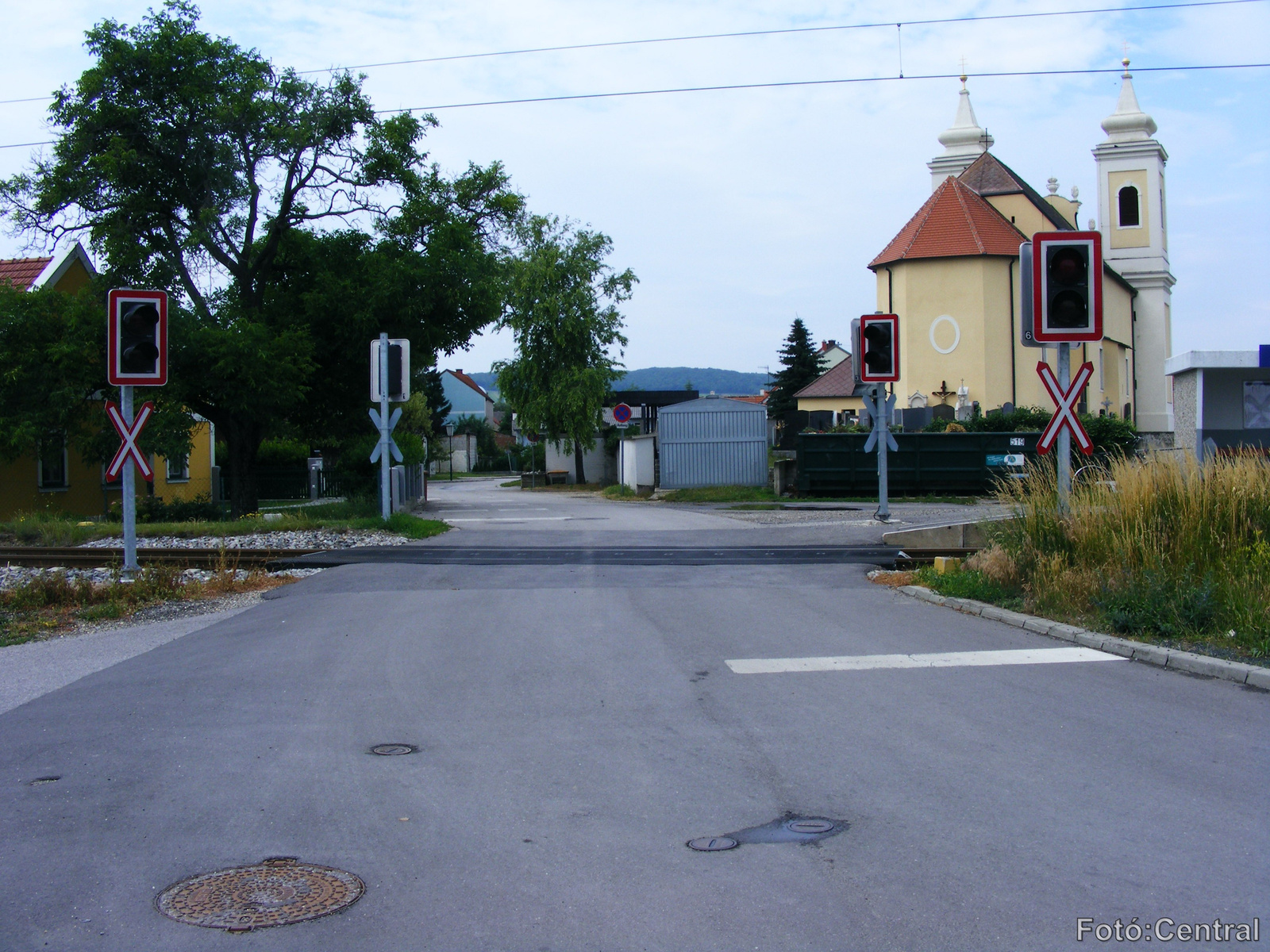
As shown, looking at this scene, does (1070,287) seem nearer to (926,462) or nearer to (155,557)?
(155,557)

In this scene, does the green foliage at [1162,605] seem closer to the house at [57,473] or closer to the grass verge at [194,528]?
the grass verge at [194,528]

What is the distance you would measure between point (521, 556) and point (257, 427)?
1313 centimetres

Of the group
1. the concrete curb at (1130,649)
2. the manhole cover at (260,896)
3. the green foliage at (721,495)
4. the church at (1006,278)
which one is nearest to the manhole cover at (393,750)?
the manhole cover at (260,896)

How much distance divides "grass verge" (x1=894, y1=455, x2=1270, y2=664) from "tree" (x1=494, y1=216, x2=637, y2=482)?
35.5 meters

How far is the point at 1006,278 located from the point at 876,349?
98.2ft

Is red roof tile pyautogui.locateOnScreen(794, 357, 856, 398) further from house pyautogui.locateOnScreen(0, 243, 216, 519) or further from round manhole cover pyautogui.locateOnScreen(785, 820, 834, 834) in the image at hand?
round manhole cover pyautogui.locateOnScreen(785, 820, 834, 834)

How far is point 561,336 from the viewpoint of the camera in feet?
152

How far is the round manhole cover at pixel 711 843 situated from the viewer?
419 centimetres

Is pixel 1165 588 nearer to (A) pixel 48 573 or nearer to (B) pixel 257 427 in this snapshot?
(A) pixel 48 573

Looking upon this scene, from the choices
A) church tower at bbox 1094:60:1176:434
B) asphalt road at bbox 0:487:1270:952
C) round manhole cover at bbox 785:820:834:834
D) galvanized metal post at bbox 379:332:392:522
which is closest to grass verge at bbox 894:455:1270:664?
asphalt road at bbox 0:487:1270:952

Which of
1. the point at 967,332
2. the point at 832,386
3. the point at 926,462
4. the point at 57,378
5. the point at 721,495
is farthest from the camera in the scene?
the point at 832,386

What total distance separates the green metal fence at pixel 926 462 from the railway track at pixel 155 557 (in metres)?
16.3

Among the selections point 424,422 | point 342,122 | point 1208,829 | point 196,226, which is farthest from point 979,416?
point 424,422

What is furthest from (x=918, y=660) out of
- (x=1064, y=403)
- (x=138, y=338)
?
(x=138, y=338)
